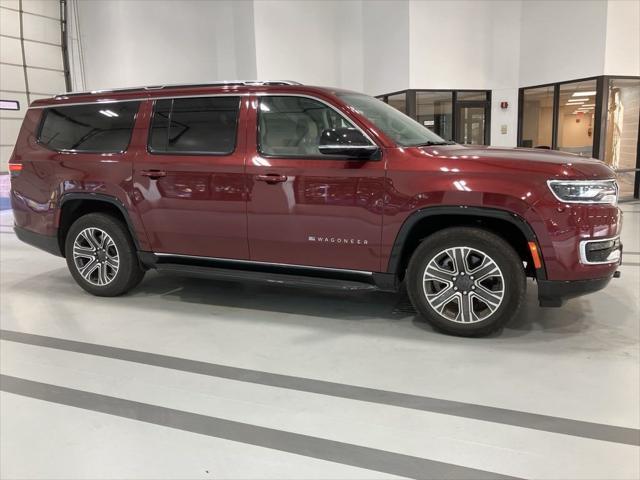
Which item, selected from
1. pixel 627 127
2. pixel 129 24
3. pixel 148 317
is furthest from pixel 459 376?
pixel 129 24

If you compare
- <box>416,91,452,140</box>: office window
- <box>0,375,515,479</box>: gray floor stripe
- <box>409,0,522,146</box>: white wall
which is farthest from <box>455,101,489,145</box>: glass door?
<box>0,375,515,479</box>: gray floor stripe

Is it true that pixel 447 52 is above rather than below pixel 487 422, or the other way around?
above

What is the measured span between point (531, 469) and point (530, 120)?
1153 centimetres

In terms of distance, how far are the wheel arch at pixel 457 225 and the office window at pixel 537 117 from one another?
907 centimetres

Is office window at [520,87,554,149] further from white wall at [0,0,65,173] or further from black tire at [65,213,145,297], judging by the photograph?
white wall at [0,0,65,173]

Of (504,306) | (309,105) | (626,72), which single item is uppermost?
(626,72)

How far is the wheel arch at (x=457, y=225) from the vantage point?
10.4 feet

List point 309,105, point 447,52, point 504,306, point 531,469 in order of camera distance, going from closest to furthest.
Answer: point 531,469 → point 504,306 → point 309,105 → point 447,52

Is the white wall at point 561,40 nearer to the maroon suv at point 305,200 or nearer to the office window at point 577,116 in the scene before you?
the office window at point 577,116

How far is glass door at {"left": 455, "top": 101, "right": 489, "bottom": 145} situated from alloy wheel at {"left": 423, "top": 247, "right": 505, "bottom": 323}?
956 cm

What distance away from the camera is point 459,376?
2920 millimetres

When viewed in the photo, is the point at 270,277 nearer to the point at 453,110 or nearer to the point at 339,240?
the point at 339,240

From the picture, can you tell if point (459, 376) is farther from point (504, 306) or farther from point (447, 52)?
point (447, 52)

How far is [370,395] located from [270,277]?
1384 mm
